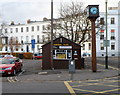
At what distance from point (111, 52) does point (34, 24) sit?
86.0 ft

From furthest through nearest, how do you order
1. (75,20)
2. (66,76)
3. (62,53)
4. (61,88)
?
(75,20), (62,53), (66,76), (61,88)

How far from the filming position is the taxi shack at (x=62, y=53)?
20.8 meters

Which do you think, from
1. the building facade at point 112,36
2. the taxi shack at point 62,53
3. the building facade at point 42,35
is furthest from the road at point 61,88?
the building facade at point 112,36

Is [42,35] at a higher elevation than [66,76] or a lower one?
higher

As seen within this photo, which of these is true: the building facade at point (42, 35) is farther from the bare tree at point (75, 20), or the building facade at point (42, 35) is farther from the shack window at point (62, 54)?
the shack window at point (62, 54)

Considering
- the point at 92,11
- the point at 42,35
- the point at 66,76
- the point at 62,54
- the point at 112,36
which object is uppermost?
the point at 42,35

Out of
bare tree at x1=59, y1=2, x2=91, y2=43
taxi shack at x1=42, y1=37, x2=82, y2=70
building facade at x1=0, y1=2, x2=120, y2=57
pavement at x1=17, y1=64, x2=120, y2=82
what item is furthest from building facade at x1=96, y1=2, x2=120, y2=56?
pavement at x1=17, y1=64, x2=120, y2=82

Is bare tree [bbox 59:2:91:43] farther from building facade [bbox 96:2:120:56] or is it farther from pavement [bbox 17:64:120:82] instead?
building facade [bbox 96:2:120:56]

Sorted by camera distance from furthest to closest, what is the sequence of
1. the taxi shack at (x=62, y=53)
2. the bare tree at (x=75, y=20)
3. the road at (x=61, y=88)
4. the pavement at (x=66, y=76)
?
1. the bare tree at (x=75, y=20)
2. the taxi shack at (x=62, y=53)
3. the pavement at (x=66, y=76)
4. the road at (x=61, y=88)

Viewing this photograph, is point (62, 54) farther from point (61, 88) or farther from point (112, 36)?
point (112, 36)

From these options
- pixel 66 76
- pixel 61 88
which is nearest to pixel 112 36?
pixel 66 76

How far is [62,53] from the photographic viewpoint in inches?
826

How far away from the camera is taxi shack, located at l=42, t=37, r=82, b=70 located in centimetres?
2078

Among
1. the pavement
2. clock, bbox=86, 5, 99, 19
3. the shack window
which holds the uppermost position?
clock, bbox=86, 5, 99, 19
